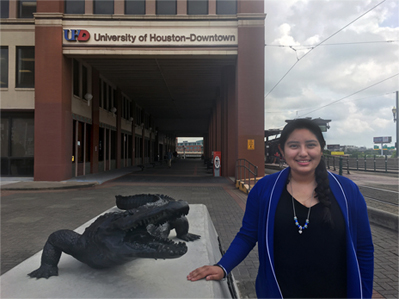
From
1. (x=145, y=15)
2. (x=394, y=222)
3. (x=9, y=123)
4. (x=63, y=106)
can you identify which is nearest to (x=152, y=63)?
(x=145, y=15)

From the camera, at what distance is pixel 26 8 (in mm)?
14211

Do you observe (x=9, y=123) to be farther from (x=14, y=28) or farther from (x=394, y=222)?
(x=394, y=222)

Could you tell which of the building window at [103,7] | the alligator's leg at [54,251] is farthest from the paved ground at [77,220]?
the building window at [103,7]

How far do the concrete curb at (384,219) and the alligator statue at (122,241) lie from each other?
526 cm

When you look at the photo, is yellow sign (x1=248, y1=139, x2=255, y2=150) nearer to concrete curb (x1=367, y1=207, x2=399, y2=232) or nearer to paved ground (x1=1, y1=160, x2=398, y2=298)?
paved ground (x1=1, y1=160, x2=398, y2=298)

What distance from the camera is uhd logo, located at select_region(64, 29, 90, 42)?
1320 cm

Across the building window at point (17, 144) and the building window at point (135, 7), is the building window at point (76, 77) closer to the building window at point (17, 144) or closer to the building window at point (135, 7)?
the building window at point (17, 144)

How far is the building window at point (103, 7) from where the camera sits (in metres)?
14.1

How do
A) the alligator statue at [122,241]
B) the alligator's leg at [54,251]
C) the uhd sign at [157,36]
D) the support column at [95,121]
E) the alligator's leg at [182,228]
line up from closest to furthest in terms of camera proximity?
the alligator statue at [122,241]
the alligator's leg at [54,251]
the alligator's leg at [182,228]
the uhd sign at [157,36]
the support column at [95,121]

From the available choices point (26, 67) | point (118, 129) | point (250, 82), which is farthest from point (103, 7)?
point (118, 129)

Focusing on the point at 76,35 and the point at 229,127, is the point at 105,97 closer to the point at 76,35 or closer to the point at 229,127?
the point at 76,35

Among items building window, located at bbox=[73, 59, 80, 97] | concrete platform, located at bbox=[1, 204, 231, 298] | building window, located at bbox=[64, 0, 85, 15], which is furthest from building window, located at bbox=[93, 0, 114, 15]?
concrete platform, located at bbox=[1, 204, 231, 298]

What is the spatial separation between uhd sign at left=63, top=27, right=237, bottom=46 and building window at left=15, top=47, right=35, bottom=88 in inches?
109

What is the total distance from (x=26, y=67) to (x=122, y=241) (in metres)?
15.9
